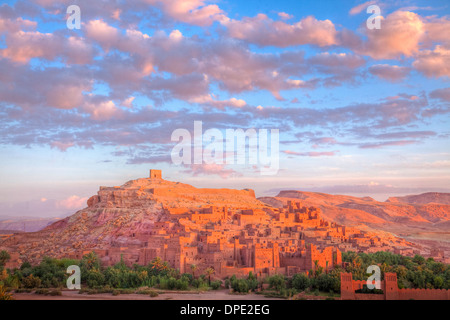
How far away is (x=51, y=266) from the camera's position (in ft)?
129

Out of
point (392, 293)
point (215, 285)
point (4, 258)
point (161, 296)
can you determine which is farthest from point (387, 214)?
point (4, 258)

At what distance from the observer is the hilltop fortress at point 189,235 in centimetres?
3728

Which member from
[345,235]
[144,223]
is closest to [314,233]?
[345,235]

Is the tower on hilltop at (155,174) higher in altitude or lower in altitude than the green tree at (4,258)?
higher

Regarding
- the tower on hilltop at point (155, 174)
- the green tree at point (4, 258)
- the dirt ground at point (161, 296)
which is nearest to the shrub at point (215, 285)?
the dirt ground at point (161, 296)

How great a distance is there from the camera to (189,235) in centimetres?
4109

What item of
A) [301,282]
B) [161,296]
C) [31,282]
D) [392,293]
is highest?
[392,293]

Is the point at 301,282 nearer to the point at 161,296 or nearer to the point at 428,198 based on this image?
the point at 161,296

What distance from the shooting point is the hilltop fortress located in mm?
37281

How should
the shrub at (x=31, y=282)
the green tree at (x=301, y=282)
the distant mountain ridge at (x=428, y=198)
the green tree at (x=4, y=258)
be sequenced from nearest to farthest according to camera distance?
1. the green tree at (x=301, y=282)
2. the shrub at (x=31, y=282)
3. the green tree at (x=4, y=258)
4. the distant mountain ridge at (x=428, y=198)

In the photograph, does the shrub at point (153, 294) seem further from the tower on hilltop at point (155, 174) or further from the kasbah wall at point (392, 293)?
the tower on hilltop at point (155, 174)

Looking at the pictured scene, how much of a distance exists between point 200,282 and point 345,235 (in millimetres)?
23667
